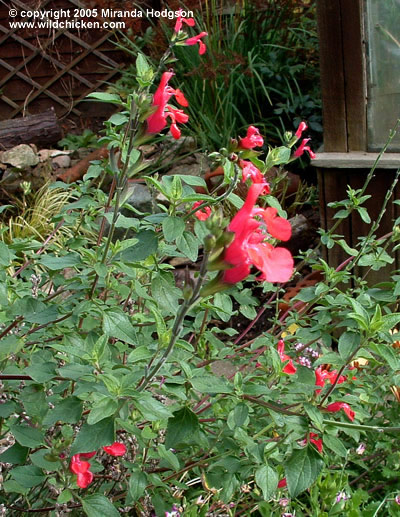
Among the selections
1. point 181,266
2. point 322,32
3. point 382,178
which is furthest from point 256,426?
point 181,266

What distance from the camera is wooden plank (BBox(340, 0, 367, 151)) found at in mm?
2926

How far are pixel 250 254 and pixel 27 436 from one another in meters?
0.65

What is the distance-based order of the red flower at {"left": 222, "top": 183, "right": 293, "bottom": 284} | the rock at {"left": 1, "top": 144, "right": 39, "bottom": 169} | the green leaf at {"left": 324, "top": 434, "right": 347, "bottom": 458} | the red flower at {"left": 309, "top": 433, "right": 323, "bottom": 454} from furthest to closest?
the rock at {"left": 1, "top": 144, "right": 39, "bottom": 169}, the red flower at {"left": 309, "top": 433, "right": 323, "bottom": 454}, the green leaf at {"left": 324, "top": 434, "right": 347, "bottom": 458}, the red flower at {"left": 222, "top": 183, "right": 293, "bottom": 284}

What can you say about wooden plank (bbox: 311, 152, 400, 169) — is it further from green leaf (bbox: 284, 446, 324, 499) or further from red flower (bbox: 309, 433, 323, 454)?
green leaf (bbox: 284, 446, 324, 499)

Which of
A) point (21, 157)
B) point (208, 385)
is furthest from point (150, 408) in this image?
point (21, 157)

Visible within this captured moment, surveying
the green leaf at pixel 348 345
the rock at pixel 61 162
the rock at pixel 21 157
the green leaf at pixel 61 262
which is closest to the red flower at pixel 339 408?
the green leaf at pixel 348 345

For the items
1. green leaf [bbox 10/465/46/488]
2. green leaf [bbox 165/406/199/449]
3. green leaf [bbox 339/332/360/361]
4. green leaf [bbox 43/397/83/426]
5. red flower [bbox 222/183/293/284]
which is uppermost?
red flower [bbox 222/183/293/284]

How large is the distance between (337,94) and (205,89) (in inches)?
74.6

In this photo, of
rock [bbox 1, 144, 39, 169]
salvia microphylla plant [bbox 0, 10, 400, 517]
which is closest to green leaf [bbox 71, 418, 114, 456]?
salvia microphylla plant [bbox 0, 10, 400, 517]

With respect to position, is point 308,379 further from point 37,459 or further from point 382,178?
point 382,178

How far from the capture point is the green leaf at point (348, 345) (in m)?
1.30

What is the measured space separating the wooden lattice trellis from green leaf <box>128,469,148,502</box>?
5.38m

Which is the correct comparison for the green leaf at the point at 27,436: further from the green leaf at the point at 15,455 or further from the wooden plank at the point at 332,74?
the wooden plank at the point at 332,74

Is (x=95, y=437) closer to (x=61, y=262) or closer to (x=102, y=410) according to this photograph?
(x=102, y=410)
